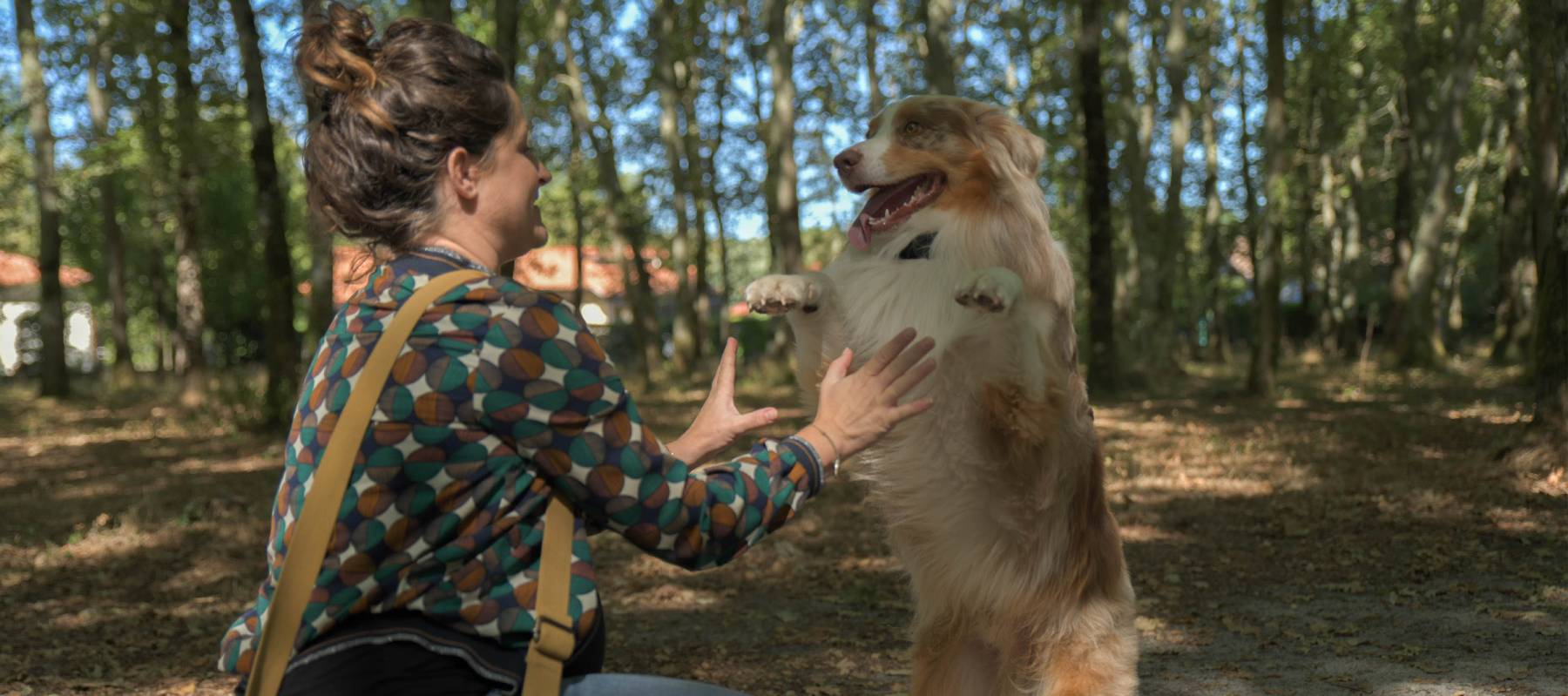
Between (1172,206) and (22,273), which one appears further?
(22,273)

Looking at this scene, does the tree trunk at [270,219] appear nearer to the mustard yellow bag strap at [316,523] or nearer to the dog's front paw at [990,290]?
the dog's front paw at [990,290]

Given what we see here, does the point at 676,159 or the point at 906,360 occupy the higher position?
the point at 676,159

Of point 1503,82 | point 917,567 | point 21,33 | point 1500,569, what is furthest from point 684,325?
point 917,567

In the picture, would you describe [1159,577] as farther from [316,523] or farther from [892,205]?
[316,523]

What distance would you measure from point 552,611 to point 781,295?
64.2 inches

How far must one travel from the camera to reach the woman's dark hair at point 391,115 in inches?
75.0

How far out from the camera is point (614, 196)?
2411 centimetres

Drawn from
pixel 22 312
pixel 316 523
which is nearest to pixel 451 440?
pixel 316 523

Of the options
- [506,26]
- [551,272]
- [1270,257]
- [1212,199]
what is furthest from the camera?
[1212,199]

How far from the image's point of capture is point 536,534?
186 cm

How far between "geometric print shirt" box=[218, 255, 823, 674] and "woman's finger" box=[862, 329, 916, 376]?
1.73 feet

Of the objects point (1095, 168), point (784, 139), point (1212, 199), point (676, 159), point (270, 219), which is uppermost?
point (676, 159)

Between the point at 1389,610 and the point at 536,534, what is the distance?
218 inches

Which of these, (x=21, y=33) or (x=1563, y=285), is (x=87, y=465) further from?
(x=1563, y=285)
